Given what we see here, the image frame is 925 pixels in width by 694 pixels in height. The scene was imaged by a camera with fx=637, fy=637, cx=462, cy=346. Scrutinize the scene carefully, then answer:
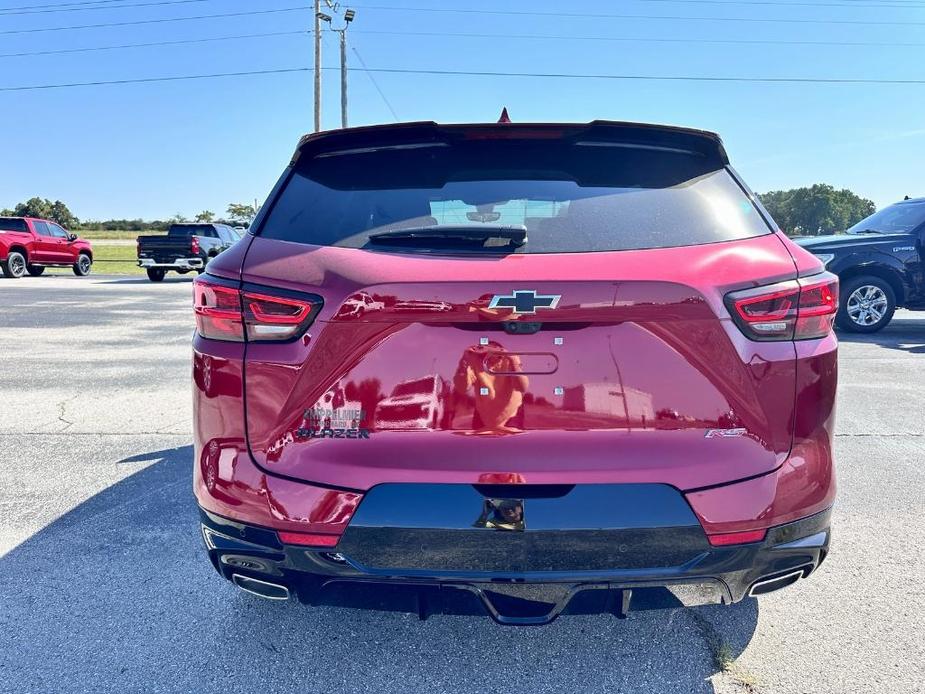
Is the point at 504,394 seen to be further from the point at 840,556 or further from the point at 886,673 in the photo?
the point at 840,556

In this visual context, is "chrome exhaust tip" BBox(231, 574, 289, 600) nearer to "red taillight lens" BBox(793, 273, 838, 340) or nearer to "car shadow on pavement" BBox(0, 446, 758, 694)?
"car shadow on pavement" BBox(0, 446, 758, 694)

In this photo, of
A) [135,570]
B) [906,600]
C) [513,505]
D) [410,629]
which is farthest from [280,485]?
[906,600]

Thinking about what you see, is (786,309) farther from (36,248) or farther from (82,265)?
(82,265)

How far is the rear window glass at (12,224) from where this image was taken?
70.7ft

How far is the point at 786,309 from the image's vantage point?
1.75 m

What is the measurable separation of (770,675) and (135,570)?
254cm

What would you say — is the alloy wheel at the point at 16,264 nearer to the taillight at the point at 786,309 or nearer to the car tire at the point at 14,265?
the car tire at the point at 14,265

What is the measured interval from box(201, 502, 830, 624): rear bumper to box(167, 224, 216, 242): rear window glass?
929 inches

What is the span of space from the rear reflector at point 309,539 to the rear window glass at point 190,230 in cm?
2353

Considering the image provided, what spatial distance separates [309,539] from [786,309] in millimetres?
1452

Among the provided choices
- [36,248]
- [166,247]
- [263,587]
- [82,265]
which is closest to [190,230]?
[166,247]

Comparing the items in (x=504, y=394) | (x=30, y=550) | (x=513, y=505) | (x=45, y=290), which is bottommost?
(x=45, y=290)

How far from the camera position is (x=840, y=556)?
2.90 metres

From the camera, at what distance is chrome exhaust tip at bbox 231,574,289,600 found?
185 cm
